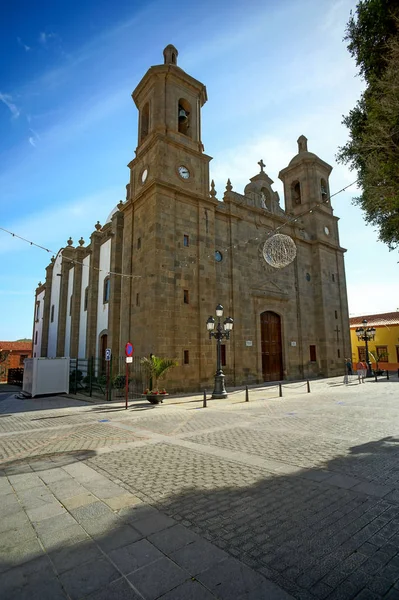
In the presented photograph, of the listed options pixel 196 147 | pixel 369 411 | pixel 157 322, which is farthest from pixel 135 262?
pixel 369 411

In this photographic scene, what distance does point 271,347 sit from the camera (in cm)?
2306

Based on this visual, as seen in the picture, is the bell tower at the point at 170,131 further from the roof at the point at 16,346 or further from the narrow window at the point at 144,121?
the roof at the point at 16,346

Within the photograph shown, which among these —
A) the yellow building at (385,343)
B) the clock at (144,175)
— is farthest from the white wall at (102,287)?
the yellow building at (385,343)

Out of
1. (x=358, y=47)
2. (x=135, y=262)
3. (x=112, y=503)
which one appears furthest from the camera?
(x=135, y=262)

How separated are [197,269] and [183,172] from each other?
20.4ft

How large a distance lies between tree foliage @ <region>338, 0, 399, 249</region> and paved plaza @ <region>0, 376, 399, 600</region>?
5566 millimetres

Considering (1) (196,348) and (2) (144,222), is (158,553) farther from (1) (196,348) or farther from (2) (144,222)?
(2) (144,222)

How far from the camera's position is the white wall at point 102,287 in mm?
22797

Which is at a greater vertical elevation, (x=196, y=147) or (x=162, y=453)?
(x=196, y=147)

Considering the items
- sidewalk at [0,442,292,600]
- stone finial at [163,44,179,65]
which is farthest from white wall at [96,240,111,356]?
sidewalk at [0,442,292,600]

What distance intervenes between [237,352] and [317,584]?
18004mm

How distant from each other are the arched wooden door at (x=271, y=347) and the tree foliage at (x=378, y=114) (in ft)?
46.0

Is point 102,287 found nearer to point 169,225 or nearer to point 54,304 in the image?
point 169,225

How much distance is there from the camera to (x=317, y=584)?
2.26 m
